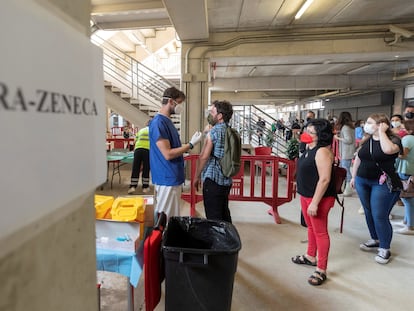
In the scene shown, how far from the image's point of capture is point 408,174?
3.39 metres

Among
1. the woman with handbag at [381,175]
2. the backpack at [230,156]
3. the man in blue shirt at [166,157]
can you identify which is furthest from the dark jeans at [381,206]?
the man in blue shirt at [166,157]

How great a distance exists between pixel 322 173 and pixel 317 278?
0.91m

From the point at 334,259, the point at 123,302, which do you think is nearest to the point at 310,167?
the point at 334,259

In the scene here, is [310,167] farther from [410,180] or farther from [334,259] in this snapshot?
[410,180]

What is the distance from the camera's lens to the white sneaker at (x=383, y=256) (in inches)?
107

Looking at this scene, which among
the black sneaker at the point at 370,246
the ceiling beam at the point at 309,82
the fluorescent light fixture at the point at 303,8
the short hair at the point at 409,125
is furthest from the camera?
the ceiling beam at the point at 309,82

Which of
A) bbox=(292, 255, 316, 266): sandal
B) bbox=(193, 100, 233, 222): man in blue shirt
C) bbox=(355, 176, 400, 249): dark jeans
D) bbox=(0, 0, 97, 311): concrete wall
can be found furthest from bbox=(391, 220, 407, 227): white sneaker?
bbox=(0, 0, 97, 311): concrete wall

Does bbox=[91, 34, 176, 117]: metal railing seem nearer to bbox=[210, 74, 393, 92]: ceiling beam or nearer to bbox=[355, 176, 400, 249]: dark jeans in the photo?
bbox=[210, 74, 393, 92]: ceiling beam

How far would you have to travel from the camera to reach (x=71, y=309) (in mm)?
451

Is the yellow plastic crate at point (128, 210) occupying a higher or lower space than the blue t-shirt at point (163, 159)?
lower

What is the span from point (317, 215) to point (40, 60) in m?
2.41

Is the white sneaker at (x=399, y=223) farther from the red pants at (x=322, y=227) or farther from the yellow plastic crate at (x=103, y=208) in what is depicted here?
the yellow plastic crate at (x=103, y=208)

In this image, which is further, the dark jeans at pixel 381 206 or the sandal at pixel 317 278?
the dark jeans at pixel 381 206

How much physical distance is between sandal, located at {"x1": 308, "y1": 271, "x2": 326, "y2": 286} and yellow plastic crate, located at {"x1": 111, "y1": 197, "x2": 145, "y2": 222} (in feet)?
5.26
